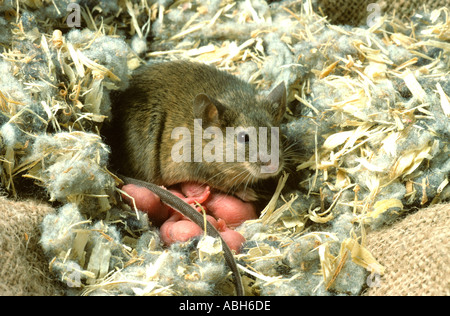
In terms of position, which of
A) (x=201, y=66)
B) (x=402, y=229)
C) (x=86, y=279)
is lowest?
(x=86, y=279)

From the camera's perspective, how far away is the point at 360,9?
11.7 feet

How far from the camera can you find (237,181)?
9.80 feet

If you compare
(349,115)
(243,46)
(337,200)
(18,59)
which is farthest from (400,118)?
(18,59)

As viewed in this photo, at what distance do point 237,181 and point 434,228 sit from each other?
1.20 m

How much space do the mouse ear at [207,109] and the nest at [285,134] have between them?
1.74 feet

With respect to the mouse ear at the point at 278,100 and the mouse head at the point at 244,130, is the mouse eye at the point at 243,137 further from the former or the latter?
the mouse ear at the point at 278,100

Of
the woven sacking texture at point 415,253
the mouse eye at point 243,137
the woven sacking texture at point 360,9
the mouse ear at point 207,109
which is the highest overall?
the woven sacking texture at point 360,9

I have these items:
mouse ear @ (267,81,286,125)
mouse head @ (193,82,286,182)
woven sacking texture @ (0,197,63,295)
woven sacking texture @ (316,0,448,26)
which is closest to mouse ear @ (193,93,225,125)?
mouse head @ (193,82,286,182)

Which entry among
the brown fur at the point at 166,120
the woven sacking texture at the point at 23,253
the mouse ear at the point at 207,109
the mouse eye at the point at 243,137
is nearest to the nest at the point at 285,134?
the woven sacking texture at the point at 23,253

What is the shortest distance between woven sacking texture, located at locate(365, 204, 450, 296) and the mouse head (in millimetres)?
727

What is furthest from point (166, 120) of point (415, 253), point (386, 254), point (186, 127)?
point (415, 253)

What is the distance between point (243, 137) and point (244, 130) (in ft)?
0.13

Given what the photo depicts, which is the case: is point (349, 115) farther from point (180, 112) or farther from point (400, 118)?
point (180, 112)

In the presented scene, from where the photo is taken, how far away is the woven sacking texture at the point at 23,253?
6.17 feet
